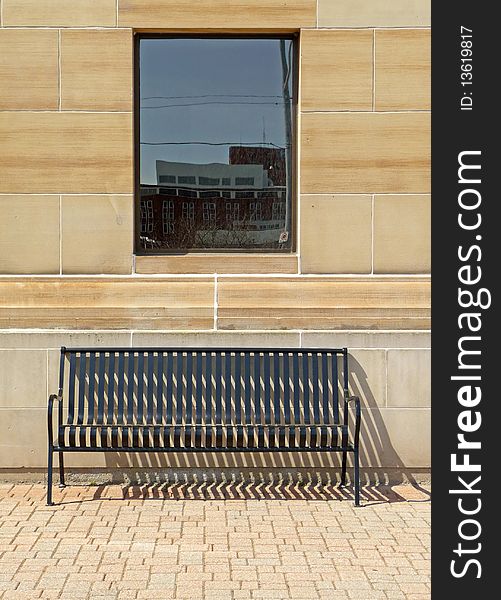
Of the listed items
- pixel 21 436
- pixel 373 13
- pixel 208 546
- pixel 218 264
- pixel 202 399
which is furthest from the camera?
pixel 218 264

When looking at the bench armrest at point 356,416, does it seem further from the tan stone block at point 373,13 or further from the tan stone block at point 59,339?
the tan stone block at point 373,13

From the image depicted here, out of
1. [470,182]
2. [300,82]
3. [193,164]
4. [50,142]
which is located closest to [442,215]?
[470,182]

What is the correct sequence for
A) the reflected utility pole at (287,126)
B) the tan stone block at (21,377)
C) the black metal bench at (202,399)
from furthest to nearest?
the reflected utility pole at (287,126) → the tan stone block at (21,377) → the black metal bench at (202,399)

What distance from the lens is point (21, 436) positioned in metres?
7.18

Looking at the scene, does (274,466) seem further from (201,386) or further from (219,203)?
(219,203)

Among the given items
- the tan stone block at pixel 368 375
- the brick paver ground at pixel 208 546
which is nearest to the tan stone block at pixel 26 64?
the brick paver ground at pixel 208 546

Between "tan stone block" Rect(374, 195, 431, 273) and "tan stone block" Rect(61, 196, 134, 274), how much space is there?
2.05 metres

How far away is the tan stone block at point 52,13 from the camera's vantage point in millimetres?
7223

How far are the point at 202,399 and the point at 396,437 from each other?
5.30ft

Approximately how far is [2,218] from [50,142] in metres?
0.74

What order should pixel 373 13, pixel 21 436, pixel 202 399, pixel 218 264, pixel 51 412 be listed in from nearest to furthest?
1. pixel 51 412
2. pixel 202 399
3. pixel 21 436
4. pixel 373 13
5. pixel 218 264

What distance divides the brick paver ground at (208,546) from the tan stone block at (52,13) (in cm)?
→ 375

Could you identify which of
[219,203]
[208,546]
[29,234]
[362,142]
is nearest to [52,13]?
[29,234]

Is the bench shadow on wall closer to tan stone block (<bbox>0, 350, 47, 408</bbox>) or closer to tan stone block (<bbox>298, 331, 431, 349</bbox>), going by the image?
tan stone block (<bbox>298, 331, 431, 349</bbox>)
